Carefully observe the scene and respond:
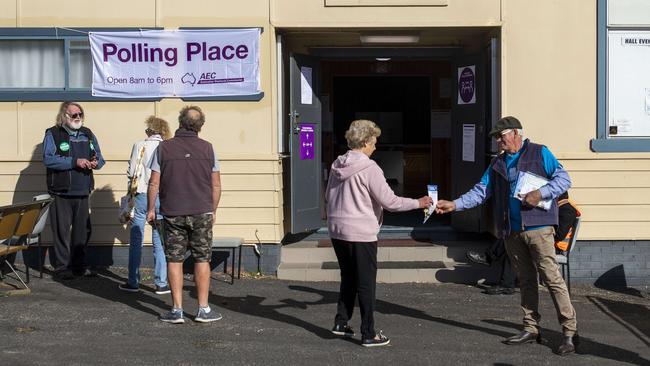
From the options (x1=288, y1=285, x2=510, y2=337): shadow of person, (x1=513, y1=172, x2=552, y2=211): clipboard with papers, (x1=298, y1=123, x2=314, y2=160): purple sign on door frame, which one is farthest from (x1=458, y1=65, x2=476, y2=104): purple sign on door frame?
(x1=513, y1=172, x2=552, y2=211): clipboard with papers

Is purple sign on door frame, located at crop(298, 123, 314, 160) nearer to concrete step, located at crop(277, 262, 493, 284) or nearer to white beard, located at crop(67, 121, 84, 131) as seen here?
concrete step, located at crop(277, 262, 493, 284)

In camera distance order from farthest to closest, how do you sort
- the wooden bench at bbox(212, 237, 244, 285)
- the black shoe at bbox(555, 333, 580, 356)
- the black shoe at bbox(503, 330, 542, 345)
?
the wooden bench at bbox(212, 237, 244, 285), the black shoe at bbox(503, 330, 542, 345), the black shoe at bbox(555, 333, 580, 356)

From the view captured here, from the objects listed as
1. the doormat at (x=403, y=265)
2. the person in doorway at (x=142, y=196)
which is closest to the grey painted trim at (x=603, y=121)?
the doormat at (x=403, y=265)

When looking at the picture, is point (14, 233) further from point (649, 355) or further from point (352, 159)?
point (649, 355)

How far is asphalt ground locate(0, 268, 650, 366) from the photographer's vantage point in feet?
22.2

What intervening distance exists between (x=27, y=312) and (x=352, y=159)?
3.41 m

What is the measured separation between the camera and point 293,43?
34.3 ft

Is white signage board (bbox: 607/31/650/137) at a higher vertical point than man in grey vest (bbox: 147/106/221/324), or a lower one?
higher

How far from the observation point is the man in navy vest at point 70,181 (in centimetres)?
943

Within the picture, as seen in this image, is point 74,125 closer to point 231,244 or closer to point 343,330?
point 231,244

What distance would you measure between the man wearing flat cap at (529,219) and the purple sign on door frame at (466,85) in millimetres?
3173

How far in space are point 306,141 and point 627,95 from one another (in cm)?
365

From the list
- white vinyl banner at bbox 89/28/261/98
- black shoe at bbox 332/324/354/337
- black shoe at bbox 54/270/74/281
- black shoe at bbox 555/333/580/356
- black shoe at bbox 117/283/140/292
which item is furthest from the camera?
white vinyl banner at bbox 89/28/261/98

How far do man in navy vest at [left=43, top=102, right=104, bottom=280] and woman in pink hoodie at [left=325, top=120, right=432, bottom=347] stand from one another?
3634mm
